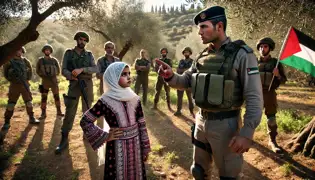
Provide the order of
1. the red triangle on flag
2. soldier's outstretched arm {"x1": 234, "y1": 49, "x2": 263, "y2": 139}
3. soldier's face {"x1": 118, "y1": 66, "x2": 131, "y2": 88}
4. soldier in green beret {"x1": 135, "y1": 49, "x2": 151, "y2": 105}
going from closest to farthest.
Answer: soldier's outstretched arm {"x1": 234, "y1": 49, "x2": 263, "y2": 139} < soldier's face {"x1": 118, "y1": 66, "x2": 131, "y2": 88} < the red triangle on flag < soldier in green beret {"x1": 135, "y1": 49, "x2": 151, "y2": 105}

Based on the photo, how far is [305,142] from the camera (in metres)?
5.50

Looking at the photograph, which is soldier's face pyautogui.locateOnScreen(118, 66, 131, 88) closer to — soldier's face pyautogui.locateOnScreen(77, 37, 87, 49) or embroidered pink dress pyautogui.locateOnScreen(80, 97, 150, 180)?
embroidered pink dress pyautogui.locateOnScreen(80, 97, 150, 180)

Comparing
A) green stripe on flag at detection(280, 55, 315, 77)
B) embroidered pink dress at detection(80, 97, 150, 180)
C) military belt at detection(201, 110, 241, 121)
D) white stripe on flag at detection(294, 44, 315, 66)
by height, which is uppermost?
white stripe on flag at detection(294, 44, 315, 66)

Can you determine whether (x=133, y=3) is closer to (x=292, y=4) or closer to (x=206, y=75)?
(x=292, y=4)

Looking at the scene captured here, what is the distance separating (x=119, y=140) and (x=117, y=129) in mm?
153

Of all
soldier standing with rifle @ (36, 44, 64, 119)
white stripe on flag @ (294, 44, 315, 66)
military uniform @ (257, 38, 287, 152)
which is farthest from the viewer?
soldier standing with rifle @ (36, 44, 64, 119)

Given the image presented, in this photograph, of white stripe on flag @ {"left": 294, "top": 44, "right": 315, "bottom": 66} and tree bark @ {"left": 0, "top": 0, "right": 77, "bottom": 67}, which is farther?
tree bark @ {"left": 0, "top": 0, "right": 77, "bottom": 67}

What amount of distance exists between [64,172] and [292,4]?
656cm

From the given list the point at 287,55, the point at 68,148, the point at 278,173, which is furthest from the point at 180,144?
the point at 287,55

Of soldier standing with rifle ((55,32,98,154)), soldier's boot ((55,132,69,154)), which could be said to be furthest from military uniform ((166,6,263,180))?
soldier's boot ((55,132,69,154))

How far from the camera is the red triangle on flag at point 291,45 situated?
4407 mm

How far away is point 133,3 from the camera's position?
70.6ft

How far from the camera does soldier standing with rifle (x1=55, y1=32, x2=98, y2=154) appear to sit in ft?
19.0

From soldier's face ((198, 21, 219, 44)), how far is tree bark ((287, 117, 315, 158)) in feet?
13.1
